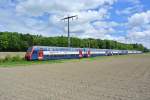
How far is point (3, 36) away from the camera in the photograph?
383 feet

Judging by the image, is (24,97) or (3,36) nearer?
(24,97)

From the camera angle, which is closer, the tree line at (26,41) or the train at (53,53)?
the train at (53,53)

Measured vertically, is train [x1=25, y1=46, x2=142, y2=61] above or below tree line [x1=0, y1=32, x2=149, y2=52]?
below

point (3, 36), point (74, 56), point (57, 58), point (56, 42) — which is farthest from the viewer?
point (56, 42)

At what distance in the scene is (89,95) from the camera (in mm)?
10695

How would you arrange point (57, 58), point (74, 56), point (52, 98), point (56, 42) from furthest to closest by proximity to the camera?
point (56, 42) → point (74, 56) → point (57, 58) → point (52, 98)

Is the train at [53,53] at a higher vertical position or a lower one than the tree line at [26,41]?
lower

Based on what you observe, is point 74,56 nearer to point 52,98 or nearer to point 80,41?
point 52,98

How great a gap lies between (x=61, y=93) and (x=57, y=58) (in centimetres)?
4480

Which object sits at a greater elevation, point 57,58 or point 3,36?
point 3,36

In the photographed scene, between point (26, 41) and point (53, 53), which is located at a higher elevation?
point (26, 41)

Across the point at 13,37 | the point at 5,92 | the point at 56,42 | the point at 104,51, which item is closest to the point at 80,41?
the point at 56,42

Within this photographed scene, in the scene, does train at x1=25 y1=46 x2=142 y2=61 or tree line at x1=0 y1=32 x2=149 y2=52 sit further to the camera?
tree line at x1=0 y1=32 x2=149 y2=52

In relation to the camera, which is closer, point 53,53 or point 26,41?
point 53,53
